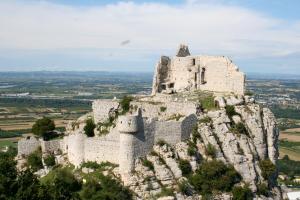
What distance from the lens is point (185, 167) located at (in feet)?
148

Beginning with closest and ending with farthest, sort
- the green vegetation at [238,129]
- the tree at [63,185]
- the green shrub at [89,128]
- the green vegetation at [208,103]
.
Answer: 1. the tree at [63,185]
2. the green vegetation at [238,129]
3. the green vegetation at [208,103]
4. the green shrub at [89,128]

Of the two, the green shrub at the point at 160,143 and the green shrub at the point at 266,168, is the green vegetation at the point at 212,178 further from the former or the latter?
the green shrub at the point at 266,168

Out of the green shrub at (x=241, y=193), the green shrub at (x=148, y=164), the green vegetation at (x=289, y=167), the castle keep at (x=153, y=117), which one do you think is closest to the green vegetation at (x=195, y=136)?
the castle keep at (x=153, y=117)

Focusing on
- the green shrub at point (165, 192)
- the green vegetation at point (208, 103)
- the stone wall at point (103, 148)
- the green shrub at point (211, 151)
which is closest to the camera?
the green shrub at point (165, 192)

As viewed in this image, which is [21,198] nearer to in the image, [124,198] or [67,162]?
[124,198]

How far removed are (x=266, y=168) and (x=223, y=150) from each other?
437 centimetres

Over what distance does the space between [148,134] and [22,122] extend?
122936 millimetres

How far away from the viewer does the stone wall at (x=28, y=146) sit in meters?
55.6

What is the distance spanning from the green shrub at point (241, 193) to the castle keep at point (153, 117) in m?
6.12

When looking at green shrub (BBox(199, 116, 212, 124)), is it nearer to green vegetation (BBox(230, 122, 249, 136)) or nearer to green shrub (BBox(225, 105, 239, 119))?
green shrub (BBox(225, 105, 239, 119))

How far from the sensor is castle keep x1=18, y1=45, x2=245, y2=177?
4456 cm

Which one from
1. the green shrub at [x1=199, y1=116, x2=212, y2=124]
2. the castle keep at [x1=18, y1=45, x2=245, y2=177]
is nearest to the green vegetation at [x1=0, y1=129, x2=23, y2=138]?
the castle keep at [x1=18, y1=45, x2=245, y2=177]

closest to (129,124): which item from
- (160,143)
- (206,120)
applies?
(160,143)

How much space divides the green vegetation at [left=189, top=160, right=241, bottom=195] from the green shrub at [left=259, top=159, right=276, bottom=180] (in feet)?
13.1
